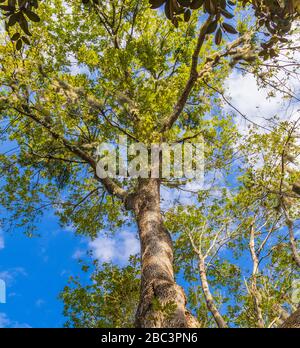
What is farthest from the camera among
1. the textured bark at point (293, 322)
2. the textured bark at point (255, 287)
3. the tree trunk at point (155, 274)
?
the textured bark at point (255, 287)

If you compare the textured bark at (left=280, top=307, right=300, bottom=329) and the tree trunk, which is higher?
Answer: the tree trunk

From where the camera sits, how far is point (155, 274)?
13.4ft

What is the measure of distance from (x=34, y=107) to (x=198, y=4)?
6.31 meters

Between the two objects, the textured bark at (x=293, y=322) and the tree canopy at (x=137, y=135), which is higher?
the tree canopy at (x=137, y=135)

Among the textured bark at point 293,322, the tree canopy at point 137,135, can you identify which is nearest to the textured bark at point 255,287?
the tree canopy at point 137,135

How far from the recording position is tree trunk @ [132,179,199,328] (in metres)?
3.13

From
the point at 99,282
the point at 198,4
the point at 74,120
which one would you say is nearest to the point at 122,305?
the point at 99,282

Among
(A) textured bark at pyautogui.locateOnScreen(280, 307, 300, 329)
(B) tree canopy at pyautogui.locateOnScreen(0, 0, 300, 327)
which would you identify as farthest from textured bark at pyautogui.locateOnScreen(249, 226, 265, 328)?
(A) textured bark at pyautogui.locateOnScreen(280, 307, 300, 329)

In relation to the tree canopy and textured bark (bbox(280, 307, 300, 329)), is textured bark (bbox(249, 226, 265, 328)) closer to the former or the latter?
the tree canopy

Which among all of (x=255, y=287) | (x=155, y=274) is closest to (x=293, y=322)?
(x=155, y=274)

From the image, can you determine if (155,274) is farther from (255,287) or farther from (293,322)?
(255,287)

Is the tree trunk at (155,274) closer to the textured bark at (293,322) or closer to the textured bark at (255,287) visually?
the textured bark at (293,322)

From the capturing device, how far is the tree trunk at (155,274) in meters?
3.13

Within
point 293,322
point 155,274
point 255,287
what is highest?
point 255,287
